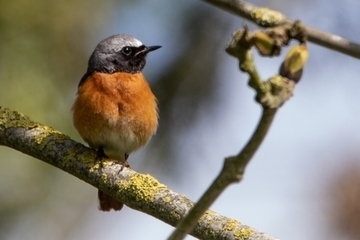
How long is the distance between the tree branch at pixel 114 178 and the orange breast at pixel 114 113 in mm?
800

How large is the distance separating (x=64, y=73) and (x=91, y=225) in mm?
2044

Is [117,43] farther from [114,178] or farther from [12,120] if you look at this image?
[114,178]

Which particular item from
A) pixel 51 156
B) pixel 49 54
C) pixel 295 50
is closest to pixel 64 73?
pixel 49 54

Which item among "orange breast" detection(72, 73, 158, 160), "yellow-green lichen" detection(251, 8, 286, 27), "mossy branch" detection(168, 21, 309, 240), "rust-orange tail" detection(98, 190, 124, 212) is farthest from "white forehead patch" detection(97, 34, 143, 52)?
"mossy branch" detection(168, 21, 309, 240)

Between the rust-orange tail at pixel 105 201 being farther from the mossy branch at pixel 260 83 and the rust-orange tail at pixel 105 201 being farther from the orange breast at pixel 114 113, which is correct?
the mossy branch at pixel 260 83

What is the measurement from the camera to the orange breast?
19.5ft

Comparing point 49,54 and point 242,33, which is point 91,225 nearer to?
point 49,54

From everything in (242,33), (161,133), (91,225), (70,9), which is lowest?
(91,225)

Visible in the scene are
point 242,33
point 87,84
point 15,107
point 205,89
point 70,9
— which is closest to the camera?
point 242,33

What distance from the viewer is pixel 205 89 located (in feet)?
25.3

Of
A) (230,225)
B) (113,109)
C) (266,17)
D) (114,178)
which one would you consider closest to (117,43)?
(113,109)

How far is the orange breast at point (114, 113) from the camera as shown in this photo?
593cm

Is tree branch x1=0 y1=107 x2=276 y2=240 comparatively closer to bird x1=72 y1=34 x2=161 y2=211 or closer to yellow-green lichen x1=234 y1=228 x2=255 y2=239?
yellow-green lichen x1=234 y1=228 x2=255 y2=239

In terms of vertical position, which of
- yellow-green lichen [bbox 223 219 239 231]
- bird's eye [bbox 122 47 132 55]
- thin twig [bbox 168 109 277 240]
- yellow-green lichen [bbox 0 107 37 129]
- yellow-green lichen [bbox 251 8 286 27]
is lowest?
yellow-green lichen [bbox 0 107 37 129]
